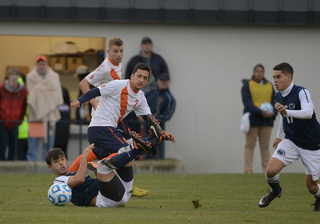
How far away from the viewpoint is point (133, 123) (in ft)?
54.2

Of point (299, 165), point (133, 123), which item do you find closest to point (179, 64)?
point (133, 123)

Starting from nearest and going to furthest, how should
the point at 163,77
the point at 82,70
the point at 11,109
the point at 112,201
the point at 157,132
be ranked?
the point at 157,132 < the point at 112,201 < the point at 11,109 < the point at 163,77 < the point at 82,70

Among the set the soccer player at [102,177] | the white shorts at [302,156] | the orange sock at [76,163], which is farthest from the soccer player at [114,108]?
the white shorts at [302,156]

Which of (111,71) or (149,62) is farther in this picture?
(149,62)

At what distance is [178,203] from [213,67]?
8452mm

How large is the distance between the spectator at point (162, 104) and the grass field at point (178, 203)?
1.85 meters

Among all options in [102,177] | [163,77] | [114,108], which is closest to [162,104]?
[163,77]

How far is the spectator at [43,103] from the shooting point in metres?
16.4

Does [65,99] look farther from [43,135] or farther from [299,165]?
[299,165]

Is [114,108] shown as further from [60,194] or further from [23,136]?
[23,136]

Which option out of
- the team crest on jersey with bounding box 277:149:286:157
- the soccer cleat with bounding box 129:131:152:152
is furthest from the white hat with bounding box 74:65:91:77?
the soccer cleat with bounding box 129:131:152:152

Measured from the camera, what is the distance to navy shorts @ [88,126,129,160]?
9.95m

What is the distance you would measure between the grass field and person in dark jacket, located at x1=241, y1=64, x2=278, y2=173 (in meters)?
1.32

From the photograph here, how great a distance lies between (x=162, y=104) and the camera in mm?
16891
